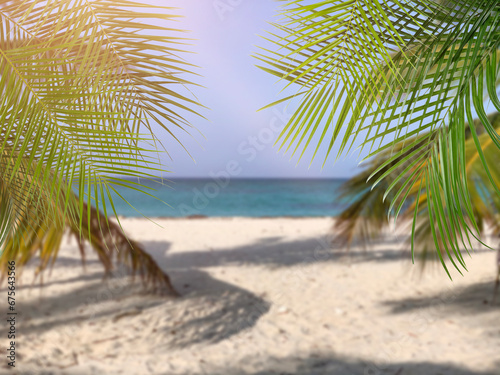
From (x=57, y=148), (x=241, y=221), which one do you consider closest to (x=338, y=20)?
(x=57, y=148)

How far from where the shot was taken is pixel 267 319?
4.88m

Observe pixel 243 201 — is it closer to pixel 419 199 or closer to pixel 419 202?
pixel 419 202

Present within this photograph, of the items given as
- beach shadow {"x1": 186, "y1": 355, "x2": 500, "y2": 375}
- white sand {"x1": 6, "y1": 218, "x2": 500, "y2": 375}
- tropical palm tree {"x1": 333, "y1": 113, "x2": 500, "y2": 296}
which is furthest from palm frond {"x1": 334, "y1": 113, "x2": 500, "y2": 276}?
beach shadow {"x1": 186, "y1": 355, "x2": 500, "y2": 375}

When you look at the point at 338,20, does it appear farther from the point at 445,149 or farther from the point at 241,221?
the point at 241,221

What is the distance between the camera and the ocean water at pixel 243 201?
26781 millimetres

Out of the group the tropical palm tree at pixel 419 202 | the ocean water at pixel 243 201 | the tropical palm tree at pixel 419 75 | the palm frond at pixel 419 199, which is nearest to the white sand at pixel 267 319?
the tropical palm tree at pixel 419 202

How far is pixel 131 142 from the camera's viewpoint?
1.57m

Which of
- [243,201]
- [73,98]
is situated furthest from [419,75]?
[243,201]

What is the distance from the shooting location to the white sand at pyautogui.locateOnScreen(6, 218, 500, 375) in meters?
3.87

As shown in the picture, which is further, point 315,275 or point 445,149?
point 315,275

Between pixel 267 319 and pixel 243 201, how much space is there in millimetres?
26935

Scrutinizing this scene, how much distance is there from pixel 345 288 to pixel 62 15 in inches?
205

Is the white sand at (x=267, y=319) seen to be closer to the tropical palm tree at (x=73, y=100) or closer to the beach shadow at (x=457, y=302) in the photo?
the beach shadow at (x=457, y=302)

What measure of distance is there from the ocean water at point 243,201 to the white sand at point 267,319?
55.0ft
